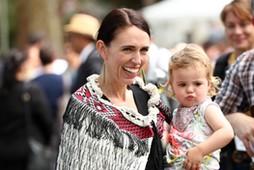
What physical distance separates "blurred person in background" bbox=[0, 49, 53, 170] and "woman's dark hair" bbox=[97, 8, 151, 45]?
598 centimetres

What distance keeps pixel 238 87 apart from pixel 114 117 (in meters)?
1.45

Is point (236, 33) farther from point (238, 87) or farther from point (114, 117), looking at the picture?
point (114, 117)

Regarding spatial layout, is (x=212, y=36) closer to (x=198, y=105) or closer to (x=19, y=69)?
(x=19, y=69)

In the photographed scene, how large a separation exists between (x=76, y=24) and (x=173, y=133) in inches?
184

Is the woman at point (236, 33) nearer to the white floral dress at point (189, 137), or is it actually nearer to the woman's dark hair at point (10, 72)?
the white floral dress at point (189, 137)

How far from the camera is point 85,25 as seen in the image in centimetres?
959

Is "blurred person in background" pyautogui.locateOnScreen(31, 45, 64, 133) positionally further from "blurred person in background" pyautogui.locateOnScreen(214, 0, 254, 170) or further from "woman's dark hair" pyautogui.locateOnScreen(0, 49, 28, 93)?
"blurred person in background" pyautogui.locateOnScreen(214, 0, 254, 170)

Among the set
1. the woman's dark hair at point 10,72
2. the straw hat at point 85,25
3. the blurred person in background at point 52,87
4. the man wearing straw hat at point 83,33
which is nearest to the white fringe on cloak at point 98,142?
the man wearing straw hat at point 83,33

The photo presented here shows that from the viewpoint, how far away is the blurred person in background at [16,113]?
10.8 m

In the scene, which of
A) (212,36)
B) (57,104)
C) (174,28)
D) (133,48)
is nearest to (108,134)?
(133,48)

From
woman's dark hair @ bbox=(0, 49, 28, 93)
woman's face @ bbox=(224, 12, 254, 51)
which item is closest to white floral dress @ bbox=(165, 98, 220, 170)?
woman's face @ bbox=(224, 12, 254, 51)

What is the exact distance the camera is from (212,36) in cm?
1720

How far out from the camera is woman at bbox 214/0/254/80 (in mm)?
6972

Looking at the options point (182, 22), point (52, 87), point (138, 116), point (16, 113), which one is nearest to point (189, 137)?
point (138, 116)
